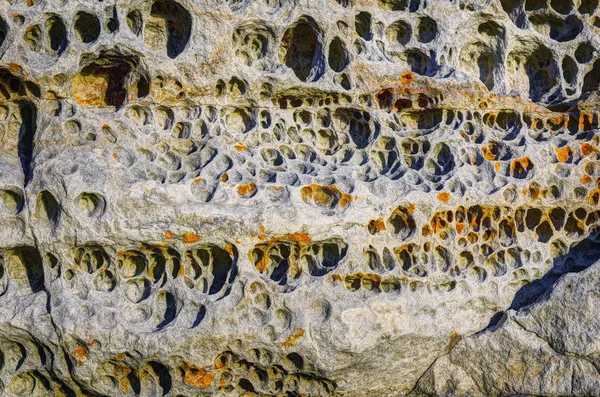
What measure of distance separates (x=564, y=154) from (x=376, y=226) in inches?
62.4

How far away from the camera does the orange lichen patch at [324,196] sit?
484cm

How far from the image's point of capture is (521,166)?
533 cm

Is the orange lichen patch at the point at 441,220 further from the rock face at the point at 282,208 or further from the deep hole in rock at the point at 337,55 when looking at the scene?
the deep hole in rock at the point at 337,55

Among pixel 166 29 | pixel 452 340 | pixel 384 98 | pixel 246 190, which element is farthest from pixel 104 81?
pixel 452 340

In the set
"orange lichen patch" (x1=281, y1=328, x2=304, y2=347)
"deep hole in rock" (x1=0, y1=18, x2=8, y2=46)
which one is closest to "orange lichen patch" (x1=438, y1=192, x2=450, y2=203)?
"orange lichen patch" (x1=281, y1=328, x2=304, y2=347)

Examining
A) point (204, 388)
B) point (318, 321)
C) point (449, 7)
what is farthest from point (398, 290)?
point (449, 7)

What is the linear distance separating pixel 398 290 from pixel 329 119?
1.28m

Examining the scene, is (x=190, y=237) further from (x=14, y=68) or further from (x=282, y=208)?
(x=14, y=68)

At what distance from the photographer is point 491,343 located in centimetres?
505

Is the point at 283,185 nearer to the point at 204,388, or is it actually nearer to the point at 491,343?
the point at 204,388

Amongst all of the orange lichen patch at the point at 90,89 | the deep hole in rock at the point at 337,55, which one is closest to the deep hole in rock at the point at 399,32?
the deep hole in rock at the point at 337,55

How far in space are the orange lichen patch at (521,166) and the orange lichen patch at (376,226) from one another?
1097mm

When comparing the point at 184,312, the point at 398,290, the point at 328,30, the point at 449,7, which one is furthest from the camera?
the point at 449,7

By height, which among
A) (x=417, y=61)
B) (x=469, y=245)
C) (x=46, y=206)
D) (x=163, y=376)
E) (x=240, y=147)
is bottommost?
(x=163, y=376)
